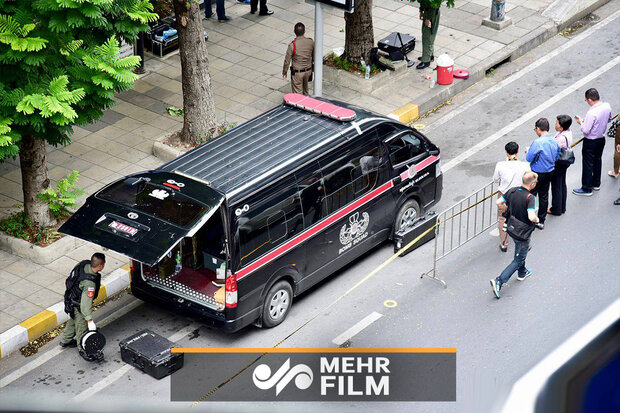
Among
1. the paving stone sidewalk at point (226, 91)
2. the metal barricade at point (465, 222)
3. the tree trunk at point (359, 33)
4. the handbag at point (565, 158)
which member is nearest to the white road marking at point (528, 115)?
the metal barricade at point (465, 222)

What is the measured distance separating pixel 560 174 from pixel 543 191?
33 centimetres

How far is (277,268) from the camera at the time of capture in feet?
34.1

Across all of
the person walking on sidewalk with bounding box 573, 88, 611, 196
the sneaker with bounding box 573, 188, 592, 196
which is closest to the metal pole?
the person walking on sidewalk with bounding box 573, 88, 611, 196

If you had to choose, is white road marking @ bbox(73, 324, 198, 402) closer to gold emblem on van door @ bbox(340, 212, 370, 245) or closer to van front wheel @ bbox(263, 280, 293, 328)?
van front wheel @ bbox(263, 280, 293, 328)

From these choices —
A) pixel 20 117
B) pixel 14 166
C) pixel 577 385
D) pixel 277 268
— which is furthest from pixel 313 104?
pixel 577 385

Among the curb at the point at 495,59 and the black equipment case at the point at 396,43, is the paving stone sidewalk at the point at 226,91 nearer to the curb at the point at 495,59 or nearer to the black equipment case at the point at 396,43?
the curb at the point at 495,59

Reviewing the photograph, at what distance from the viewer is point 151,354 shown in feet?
32.9

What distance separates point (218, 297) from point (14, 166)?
608 cm

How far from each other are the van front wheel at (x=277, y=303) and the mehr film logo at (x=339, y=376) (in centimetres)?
60

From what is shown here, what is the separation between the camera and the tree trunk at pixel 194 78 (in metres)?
14.1

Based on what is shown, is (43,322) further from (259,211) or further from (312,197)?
(312,197)

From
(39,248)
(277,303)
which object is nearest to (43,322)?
(39,248)

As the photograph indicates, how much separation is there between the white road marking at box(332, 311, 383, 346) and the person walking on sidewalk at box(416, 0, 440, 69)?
762cm

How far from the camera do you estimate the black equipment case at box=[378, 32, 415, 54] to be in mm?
17172
